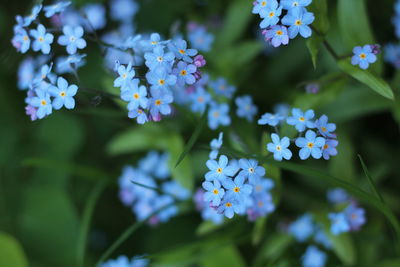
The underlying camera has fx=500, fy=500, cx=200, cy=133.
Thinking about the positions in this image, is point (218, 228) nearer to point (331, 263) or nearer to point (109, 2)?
point (331, 263)

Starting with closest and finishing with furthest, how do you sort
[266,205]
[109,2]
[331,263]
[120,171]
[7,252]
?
[266,205], [331,263], [7,252], [120,171], [109,2]

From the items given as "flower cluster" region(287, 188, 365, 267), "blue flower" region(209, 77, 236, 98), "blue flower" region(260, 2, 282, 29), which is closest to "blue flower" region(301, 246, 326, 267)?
"flower cluster" region(287, 188, 365, 267)

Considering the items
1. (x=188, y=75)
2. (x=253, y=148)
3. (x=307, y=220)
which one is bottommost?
(x=307, y=220)

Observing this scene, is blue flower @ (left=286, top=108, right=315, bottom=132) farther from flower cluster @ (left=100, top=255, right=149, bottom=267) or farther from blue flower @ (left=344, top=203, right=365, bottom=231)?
flower cluster @ (left=100, top=255, right=149, bottom=267)

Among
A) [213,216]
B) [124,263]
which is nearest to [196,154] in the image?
[213,216]

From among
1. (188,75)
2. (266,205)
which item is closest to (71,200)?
(266,205)

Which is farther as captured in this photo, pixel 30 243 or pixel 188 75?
pixel 30 243

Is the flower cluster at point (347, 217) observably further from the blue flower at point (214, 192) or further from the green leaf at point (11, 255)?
the green leaf at point (11, 255)
